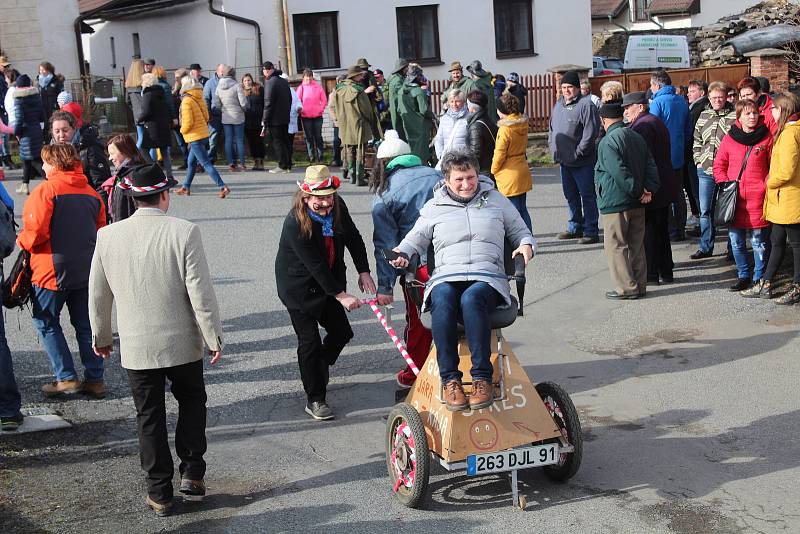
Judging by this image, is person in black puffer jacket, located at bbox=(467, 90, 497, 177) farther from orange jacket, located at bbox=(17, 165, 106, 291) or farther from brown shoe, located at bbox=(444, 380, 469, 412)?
brown shoe, located at bbox=(444, 380, 469, 412)

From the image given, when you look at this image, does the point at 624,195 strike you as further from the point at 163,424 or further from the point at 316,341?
the point at 163,424

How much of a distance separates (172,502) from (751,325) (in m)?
5.57

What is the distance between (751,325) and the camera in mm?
9172

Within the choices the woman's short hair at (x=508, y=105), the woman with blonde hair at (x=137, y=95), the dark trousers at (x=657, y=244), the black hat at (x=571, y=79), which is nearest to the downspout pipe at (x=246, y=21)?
the woman with blonde hair at (x=137, y=95)

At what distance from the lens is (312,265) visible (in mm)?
7051

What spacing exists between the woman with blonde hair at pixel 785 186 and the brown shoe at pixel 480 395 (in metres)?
4.91

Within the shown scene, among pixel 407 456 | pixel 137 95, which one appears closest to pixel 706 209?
pixel 407 456

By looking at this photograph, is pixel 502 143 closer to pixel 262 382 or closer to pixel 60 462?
pixel 262 382

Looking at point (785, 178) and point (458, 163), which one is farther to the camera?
point (785, 178)

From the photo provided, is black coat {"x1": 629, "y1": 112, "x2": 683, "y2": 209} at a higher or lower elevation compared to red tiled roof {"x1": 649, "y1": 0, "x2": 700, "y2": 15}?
lower

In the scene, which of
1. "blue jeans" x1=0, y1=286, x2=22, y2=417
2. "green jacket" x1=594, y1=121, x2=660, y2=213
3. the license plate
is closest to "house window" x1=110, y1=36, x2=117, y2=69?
"green jacket" x1=594, y1=121, x2=660, y2=213

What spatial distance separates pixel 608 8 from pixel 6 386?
179 ft

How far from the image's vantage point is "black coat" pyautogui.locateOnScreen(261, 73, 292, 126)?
18641 mm

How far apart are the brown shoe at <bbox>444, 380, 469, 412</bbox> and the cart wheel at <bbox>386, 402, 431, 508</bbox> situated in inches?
8.0
